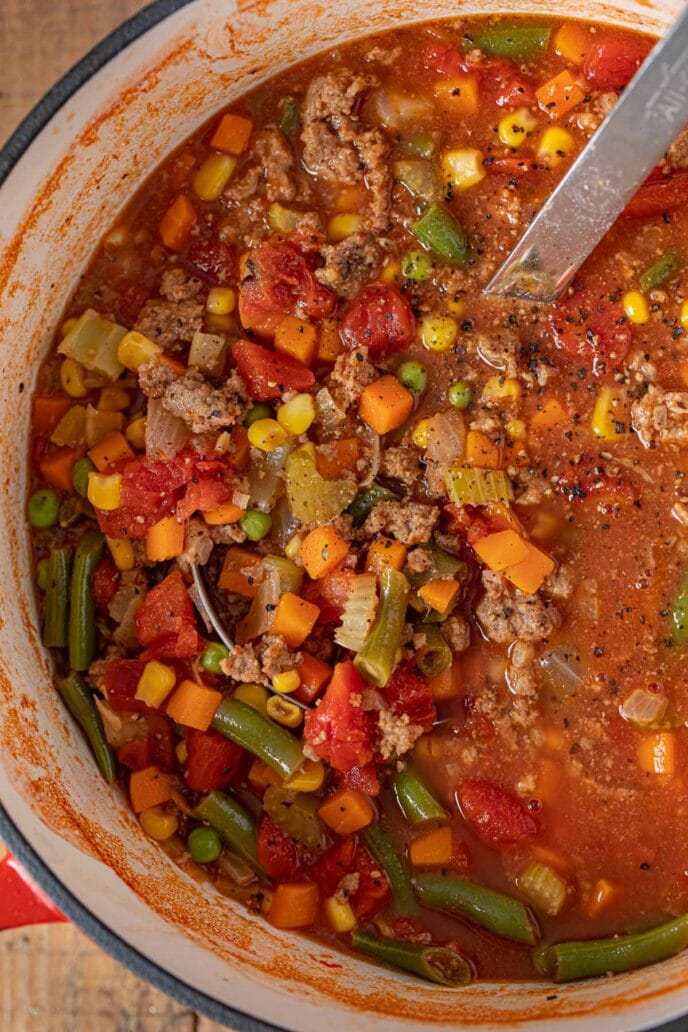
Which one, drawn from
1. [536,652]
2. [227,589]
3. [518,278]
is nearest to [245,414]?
[227,589]

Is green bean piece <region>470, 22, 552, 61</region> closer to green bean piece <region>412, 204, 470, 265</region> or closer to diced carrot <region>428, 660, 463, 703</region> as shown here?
green bean piece <region>412, 204, 470, 265</region>

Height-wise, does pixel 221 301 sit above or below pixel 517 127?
below

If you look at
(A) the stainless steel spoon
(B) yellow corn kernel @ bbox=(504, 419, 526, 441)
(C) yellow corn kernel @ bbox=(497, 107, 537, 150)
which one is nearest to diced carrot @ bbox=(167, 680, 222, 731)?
(B) yellow corn kernel @ bbox=(504, 419, 526, 441)

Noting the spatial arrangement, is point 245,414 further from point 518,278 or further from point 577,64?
point 577,64

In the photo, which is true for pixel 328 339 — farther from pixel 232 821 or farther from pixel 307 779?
pixel 232 821

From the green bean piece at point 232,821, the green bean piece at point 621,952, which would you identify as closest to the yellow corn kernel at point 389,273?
the green bean piece at point 232,821

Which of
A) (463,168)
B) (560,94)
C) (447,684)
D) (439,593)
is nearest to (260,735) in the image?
(447,684)
